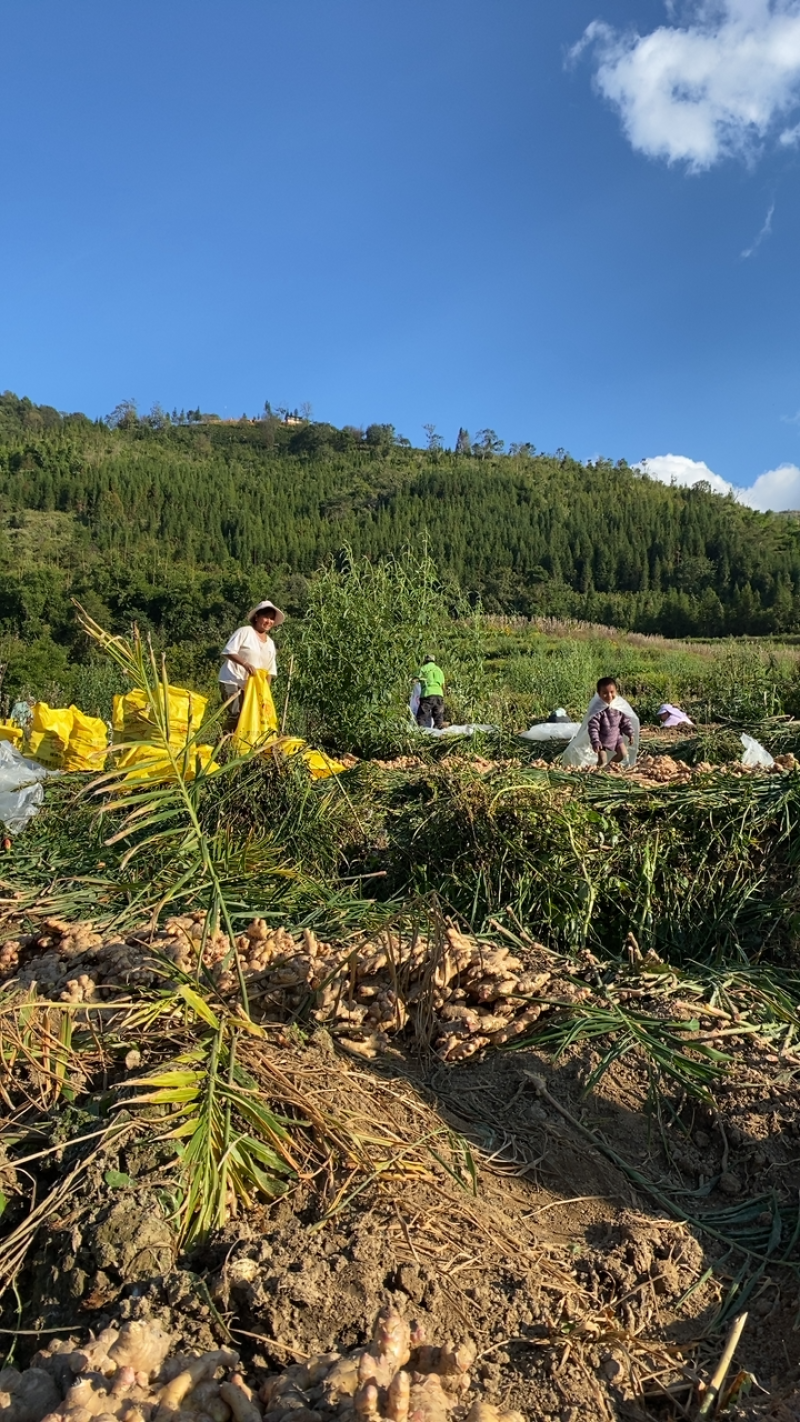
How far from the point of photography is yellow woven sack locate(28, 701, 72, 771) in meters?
7.38

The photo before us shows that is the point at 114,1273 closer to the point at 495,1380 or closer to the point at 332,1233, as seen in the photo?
the point at 332,1233

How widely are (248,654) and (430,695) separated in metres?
4.14

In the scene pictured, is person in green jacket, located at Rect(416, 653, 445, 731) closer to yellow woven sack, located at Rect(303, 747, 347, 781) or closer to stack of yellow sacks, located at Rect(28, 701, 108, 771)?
stack of yellow sacks, located at Rect(28, 701, 108, 771)

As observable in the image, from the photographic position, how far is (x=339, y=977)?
243 centimetres

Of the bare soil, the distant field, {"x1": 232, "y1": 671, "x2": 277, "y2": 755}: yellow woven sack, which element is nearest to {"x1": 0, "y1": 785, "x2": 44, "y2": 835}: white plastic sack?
{"x1": 232, "y1": 671, "x2": 277, "y2": 755}: yellow woven sack

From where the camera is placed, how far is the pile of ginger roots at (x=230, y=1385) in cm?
116

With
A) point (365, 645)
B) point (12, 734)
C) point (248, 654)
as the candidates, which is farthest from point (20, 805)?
point (365, 645)

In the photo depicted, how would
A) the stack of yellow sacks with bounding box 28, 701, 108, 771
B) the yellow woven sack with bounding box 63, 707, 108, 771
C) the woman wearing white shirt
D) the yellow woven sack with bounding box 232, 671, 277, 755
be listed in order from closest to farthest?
the yellow woven sack with bounding box 232, 671, 277, 755 → the woman wearing white shirt → the yellow woven sack with bounding box 63, 707, 108, 771 → the stack of yellow sacks with bounding box 28, 701, 108, 771

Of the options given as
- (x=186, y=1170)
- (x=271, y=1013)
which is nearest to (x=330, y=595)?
(x=271, y=1013)

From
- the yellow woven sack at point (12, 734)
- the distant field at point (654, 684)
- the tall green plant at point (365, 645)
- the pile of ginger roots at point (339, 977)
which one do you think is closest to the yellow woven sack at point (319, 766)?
the pile of ginger roots at point (339, 977)

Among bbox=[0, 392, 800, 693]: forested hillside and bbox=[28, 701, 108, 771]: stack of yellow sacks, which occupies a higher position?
bbox=[0, 392, 800, 693]: forested hillside

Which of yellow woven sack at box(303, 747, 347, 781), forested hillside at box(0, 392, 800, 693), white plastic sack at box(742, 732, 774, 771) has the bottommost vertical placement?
white plastic sack at box(742, 732, 774, 771)

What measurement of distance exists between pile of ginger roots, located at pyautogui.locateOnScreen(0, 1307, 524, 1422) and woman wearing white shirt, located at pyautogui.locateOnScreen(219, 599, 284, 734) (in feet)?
15.6

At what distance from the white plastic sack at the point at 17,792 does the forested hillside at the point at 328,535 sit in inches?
620
